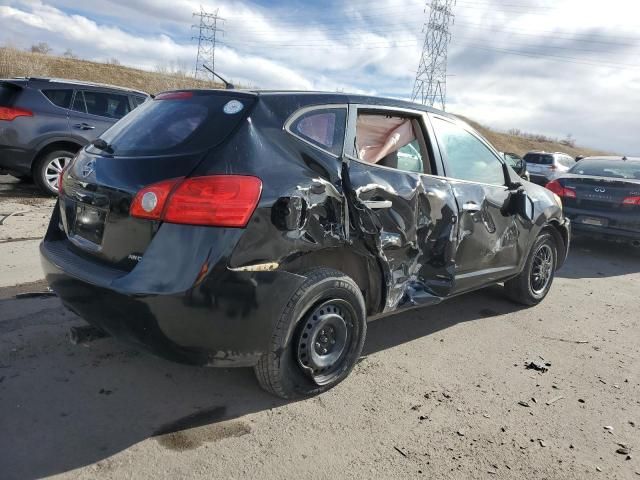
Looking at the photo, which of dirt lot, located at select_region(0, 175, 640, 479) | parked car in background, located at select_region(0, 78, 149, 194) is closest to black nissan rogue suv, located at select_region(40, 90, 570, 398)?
dirt lot, located at select_region(0, 175, 640, 479)

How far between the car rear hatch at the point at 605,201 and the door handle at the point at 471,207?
446 centimetres

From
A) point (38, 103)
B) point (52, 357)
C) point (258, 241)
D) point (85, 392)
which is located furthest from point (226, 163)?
point (38, 103)

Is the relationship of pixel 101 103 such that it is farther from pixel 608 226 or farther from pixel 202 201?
pixel 608 226

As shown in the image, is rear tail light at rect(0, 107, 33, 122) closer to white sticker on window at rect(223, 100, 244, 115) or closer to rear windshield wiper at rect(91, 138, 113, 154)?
rear windshield wiper at rect(91, 138, 113, 154)

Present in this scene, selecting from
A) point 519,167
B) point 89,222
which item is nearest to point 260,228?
point 89,222

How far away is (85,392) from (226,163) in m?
1.59

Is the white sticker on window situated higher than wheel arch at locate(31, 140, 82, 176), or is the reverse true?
the white sticker on window

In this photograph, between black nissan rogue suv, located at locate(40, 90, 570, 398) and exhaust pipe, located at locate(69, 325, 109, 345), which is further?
exhaust pipe, located at locate(69, 325, 109, 345)

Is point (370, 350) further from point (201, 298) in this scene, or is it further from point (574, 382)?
point (201, 298)

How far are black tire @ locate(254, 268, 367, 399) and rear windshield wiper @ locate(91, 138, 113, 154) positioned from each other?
137 centimetres

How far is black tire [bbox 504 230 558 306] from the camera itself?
196 inches

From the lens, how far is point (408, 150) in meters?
3.77

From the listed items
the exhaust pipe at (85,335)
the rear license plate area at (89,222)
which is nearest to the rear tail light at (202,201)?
the rear license plate area at (89,222)

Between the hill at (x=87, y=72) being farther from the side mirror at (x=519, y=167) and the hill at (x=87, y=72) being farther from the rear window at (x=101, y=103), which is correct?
the side mirror at (x=519, y=167)
